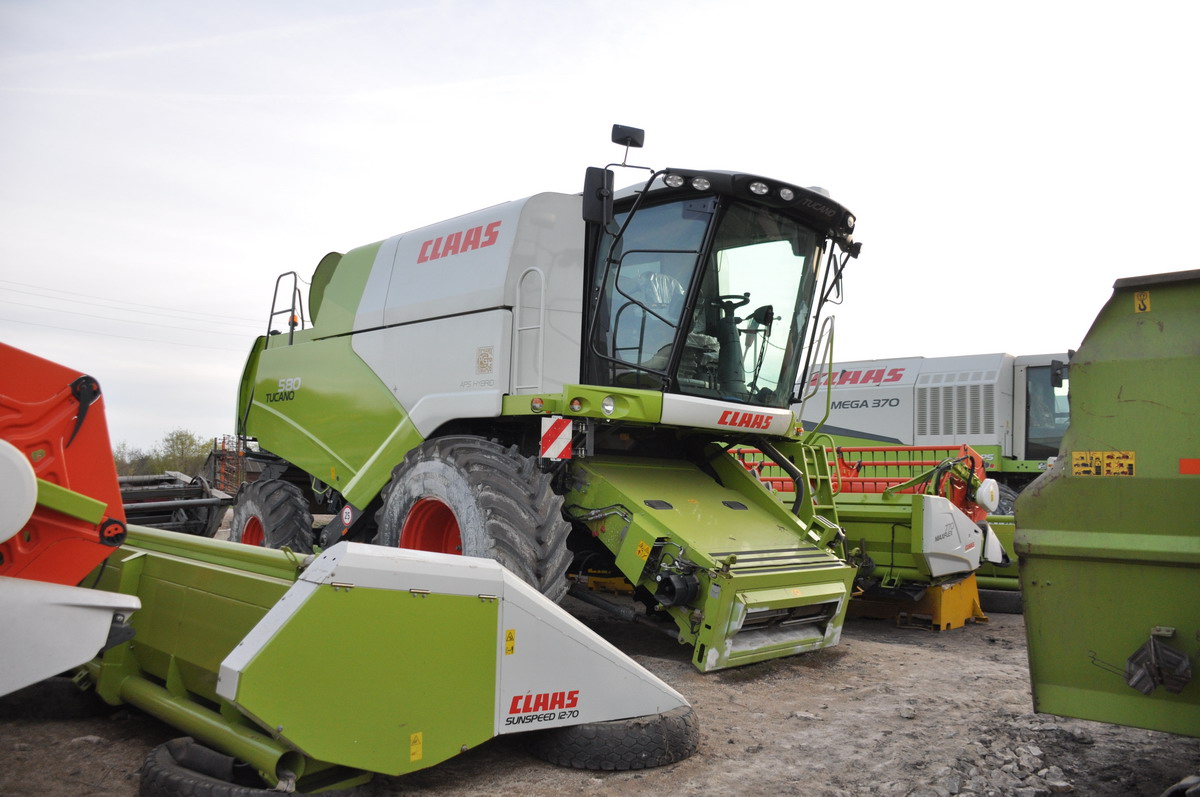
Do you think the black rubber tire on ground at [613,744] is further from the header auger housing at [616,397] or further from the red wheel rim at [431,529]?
the red wheel rim at [431,529]

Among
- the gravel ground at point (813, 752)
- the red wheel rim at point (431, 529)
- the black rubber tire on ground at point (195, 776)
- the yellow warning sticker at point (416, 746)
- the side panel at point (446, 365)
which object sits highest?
the side panel at point (446, 365)

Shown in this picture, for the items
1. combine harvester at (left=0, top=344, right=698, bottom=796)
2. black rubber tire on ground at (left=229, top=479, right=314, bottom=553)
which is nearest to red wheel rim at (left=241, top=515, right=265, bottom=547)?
black rubber tire on ground at (left=229, top=479, right=314, bottom=553)

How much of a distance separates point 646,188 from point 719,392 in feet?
4.52

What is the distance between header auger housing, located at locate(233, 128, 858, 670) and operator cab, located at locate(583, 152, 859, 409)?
0.01 metres

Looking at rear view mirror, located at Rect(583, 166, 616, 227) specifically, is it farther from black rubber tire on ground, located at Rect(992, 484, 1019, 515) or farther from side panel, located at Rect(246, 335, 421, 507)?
black rubber tire on ground, located at Rect(992, 484, 1019, 515)

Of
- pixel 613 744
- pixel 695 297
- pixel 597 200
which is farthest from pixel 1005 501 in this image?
pixel 613 744

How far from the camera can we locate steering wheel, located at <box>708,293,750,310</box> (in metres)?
5.77

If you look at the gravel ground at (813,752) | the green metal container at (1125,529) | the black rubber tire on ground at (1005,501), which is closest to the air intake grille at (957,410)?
the black rubber tire on ground at (1005,501)

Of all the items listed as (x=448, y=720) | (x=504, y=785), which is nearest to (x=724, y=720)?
(x=504, y=785)

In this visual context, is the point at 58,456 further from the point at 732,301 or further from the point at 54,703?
the point at 732,301

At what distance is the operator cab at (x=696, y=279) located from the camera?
5.54 metres

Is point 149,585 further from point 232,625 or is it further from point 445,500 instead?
point 445,500

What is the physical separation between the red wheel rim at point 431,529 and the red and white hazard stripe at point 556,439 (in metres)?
0.82

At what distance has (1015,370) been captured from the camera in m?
13.2
